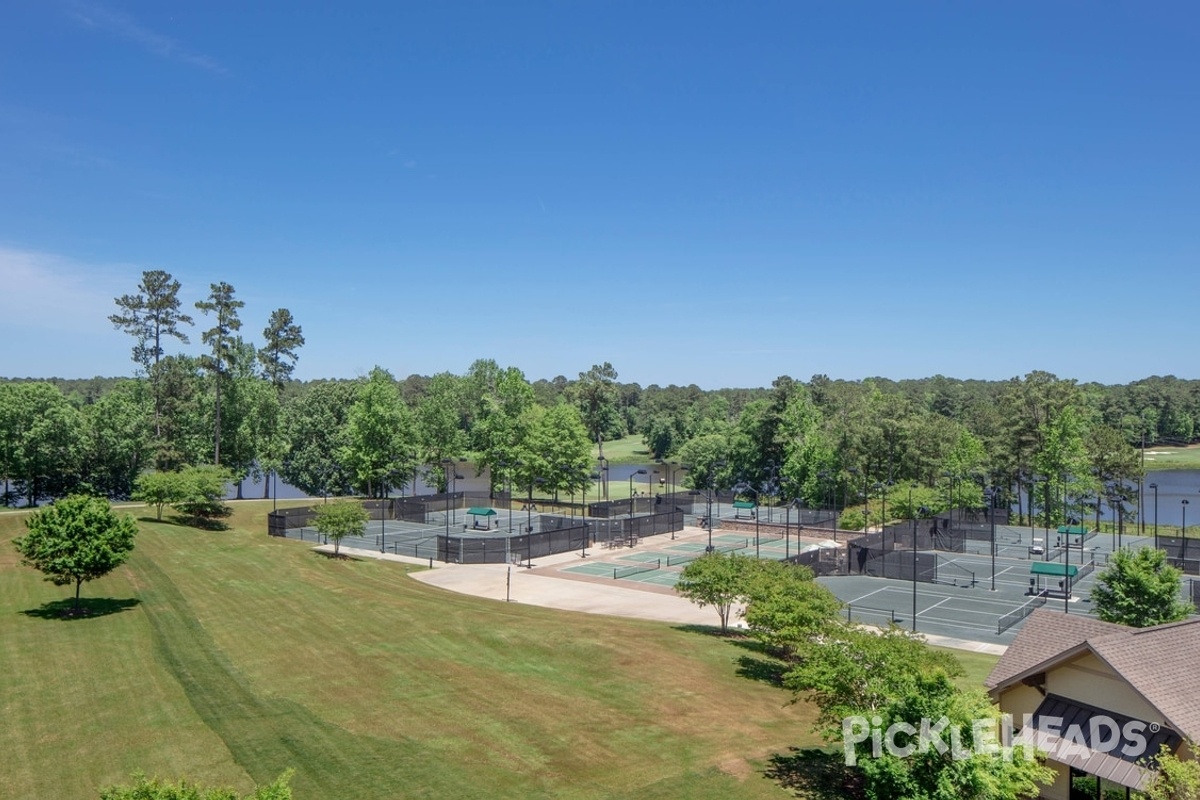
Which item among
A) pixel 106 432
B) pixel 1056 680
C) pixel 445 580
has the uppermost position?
pixel 106 432

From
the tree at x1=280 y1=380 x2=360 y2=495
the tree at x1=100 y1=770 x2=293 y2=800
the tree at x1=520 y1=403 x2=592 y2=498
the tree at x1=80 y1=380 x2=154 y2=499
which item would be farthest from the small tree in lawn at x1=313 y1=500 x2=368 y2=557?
the tree at x1=100 y1=770 x2=293 y2=800

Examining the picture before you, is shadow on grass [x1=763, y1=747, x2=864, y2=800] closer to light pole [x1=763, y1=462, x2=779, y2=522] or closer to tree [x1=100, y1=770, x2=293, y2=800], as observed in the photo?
tree [x1=100, y1=770, x2=293, y2=800]

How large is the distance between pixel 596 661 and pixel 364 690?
826cm

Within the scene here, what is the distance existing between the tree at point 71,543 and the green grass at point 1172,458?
14062 centimetres

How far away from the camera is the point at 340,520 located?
50094mm

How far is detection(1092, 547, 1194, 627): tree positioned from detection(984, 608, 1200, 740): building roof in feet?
40.8

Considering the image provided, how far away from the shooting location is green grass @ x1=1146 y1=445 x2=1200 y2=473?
424 ft

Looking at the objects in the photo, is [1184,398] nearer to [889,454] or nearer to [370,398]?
[889,454]

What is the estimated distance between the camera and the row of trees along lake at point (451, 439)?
2719 inches

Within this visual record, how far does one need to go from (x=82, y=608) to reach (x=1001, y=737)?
1400 inches

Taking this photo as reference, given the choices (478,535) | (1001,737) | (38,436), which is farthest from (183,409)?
(1001,737)

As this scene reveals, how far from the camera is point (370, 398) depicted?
258 feet

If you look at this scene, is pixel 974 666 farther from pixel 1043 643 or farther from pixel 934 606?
pixel 1043 643

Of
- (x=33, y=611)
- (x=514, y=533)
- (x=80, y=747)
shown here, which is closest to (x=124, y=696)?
(x=80, y=747)
